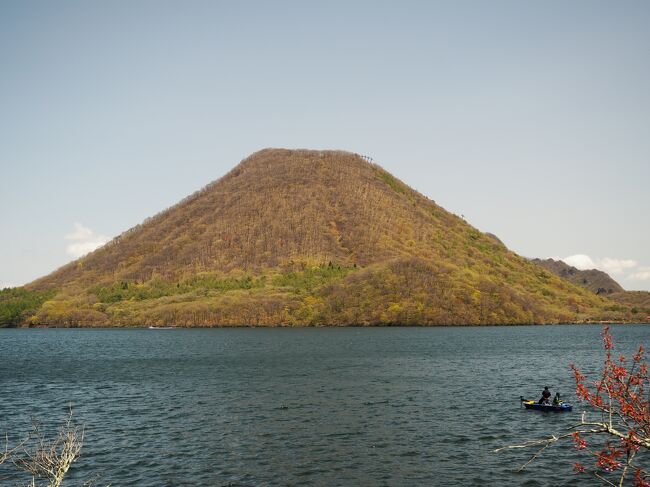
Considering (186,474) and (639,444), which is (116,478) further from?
(639,444)

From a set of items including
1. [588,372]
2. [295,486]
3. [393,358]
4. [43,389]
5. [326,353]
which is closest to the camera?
[295,486]

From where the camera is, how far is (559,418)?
60031 millimetres

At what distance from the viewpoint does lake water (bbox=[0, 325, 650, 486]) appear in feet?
138

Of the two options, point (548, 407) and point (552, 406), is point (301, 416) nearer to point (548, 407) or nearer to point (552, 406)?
point (548, 407)

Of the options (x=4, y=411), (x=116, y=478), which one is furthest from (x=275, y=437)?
(x=4, y=411)

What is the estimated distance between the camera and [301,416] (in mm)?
61000

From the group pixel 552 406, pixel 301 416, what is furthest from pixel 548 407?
pixel 301 416

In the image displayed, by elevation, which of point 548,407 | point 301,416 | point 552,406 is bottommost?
point 301,416

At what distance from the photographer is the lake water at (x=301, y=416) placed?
4216 centimetres

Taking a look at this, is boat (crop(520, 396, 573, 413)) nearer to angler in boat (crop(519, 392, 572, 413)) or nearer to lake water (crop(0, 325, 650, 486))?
angler in boat (crop(519, 392, 572, 413))

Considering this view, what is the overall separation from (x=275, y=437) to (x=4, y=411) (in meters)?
36.2

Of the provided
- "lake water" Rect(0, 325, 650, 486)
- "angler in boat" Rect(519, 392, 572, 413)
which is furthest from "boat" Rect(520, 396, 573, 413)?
"lake water" Rect(0, 325, 650, 486)

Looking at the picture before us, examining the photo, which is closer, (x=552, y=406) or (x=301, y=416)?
(x=301, y=416)

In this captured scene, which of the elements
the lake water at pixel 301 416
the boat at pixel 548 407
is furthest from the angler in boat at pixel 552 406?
the lake water at pixel 301 416
